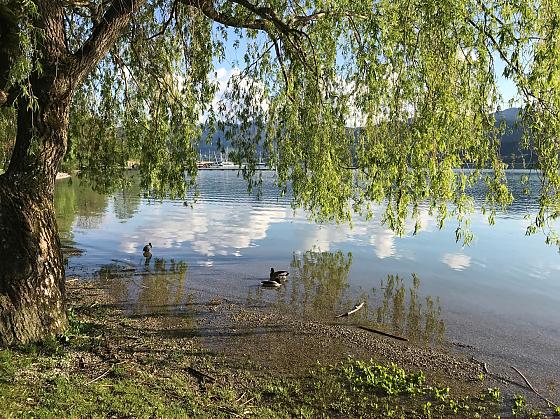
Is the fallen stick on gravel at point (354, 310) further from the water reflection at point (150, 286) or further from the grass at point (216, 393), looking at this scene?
the water reflection at point (150, 286)

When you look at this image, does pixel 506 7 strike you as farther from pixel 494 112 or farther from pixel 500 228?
pixel 500 228

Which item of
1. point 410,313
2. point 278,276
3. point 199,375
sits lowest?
point 410,313

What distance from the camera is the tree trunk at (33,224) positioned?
6402 millimetres

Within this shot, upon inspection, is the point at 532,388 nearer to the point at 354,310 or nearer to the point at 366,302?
the point at 354,310

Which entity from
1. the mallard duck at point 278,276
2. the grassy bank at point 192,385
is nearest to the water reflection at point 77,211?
the mallard duck at point 278,276

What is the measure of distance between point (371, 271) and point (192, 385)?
1078cm

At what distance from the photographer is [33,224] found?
6648 millimetres

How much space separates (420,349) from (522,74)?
5.72 meters

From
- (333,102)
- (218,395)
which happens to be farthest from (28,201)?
(333,102)

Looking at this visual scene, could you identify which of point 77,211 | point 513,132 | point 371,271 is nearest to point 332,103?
point 513,132

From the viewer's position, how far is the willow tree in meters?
5.86

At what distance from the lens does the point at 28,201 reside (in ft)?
21.8

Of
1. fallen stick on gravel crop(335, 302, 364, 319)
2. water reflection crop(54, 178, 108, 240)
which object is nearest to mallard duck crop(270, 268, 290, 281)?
fallen stick on gravel crop(335, 302, 364, 319)

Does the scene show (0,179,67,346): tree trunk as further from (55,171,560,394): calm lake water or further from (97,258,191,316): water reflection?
(55,171,560,394): calm lake water
